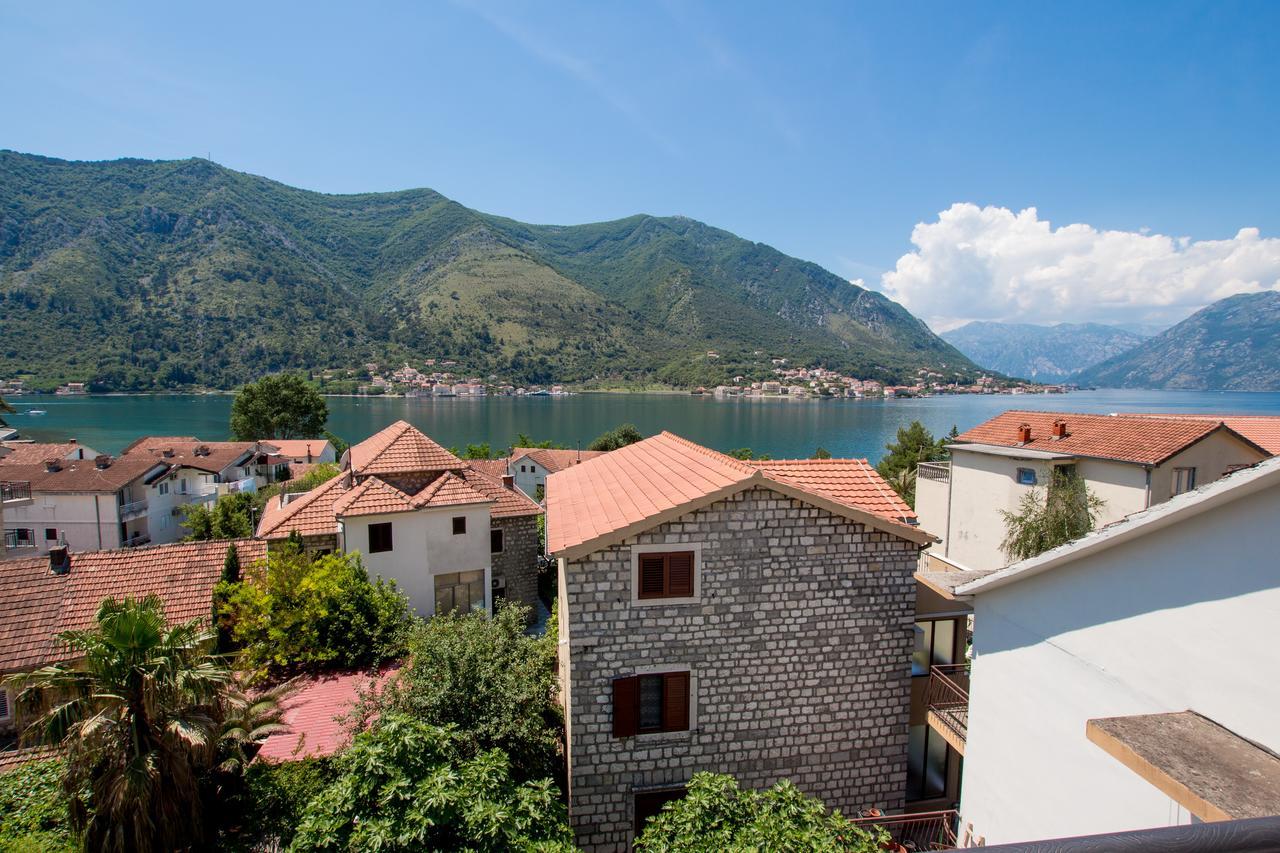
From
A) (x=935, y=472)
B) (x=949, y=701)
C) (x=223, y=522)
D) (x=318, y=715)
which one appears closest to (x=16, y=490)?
(x=223, y=522)

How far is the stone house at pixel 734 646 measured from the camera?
32.9 feet

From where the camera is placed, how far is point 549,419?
136 m

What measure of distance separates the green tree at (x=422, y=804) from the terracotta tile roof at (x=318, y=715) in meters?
3.10

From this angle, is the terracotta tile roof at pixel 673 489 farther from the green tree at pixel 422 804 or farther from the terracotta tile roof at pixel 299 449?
the terracotta tile roof at pixel 299 449

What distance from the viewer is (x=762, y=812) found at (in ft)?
24.8

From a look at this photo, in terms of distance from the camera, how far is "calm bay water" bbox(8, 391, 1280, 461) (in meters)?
102

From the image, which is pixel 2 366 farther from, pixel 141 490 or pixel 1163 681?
pixel 1163 681

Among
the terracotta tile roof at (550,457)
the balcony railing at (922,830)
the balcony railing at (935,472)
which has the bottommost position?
the terracotta tile roof at (550,457)

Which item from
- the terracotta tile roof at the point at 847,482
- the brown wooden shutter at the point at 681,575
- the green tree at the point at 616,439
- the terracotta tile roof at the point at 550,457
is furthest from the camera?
the green tree at the point at 616,439

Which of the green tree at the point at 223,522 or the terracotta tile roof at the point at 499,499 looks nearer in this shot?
the terracotta tile roof at the point at 499,499

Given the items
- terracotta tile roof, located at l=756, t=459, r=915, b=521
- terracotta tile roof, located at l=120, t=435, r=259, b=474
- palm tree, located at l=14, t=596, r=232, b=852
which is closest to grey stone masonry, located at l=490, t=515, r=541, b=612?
terracotta tile roof, located at l=756, t=459, r=915, b=521

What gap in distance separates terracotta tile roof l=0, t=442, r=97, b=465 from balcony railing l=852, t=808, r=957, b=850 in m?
48.8

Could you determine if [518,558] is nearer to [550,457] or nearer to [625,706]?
[625,706]

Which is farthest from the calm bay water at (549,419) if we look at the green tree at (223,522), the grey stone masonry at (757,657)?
the grey stone masonry at (757,657)
